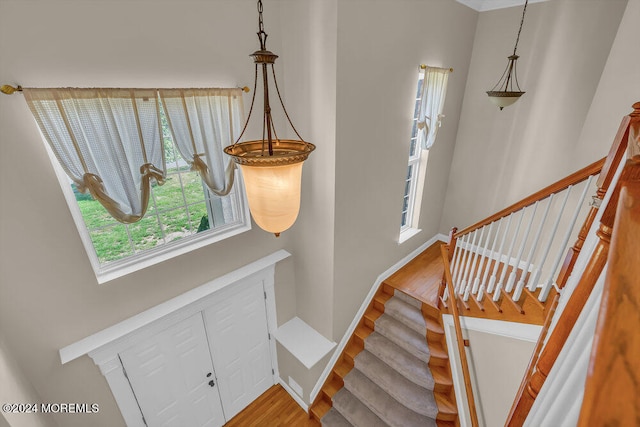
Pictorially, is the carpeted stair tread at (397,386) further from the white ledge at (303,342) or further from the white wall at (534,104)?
the white wall at (534,104)

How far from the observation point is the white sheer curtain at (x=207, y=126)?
2.27 meters

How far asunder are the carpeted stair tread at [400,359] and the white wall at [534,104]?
255cm

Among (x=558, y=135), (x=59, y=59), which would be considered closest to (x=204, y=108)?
(x=59, y=59)

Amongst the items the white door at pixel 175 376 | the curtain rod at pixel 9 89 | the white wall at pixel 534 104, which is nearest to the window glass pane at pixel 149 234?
the white door at pixel 175 376

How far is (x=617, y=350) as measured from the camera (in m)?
0.31

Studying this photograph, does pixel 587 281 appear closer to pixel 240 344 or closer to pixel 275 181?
pixel 275 181

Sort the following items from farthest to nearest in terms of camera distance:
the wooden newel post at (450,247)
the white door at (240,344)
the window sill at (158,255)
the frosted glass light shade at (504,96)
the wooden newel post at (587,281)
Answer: the wooden newel post at (450,247), the white door at (240,344), the frosted glass light shade at (504,96), the window sill at (158,255), the wooden newel post at (587,281)

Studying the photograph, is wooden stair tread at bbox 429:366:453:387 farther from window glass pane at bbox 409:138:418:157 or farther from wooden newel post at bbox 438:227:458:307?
window glass pane at bbox 409:138:418:157

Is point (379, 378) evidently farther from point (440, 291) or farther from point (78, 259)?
point (78, 259)

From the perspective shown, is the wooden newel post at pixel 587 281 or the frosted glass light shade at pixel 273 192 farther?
the frosted glass light shade at pixel 273 192

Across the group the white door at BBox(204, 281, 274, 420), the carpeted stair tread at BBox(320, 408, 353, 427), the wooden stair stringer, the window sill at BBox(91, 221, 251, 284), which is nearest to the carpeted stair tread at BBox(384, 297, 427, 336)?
the wooden stair stringer

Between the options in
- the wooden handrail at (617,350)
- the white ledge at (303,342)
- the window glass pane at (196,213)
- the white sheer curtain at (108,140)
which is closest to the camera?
the wooden handrail at (617,350)

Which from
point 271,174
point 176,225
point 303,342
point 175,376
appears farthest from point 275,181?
point 303,342

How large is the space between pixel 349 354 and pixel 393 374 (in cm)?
60
